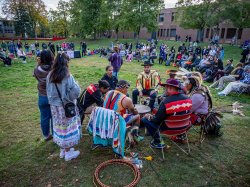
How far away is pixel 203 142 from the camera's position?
4.56m

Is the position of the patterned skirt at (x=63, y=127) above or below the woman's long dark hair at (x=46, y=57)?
below

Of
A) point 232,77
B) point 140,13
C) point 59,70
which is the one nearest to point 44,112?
point 59,70

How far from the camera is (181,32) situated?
45.4 meters

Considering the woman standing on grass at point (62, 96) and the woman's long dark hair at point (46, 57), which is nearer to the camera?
the woman standing on grass at point (62, 96)

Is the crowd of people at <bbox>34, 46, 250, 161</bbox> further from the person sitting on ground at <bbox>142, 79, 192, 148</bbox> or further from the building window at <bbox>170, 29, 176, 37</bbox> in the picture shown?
the building window at <bbox>170, 29, 176, 37</bbox>

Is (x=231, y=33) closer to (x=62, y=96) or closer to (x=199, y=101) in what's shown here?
(x=199, y=101)

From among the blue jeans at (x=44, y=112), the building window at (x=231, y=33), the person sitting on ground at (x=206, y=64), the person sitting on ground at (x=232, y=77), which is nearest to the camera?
the blue jeans at (x=44, y=112)

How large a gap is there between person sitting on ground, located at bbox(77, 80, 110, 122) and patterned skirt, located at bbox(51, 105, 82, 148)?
90 centimetres

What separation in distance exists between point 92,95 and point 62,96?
1.14 metres

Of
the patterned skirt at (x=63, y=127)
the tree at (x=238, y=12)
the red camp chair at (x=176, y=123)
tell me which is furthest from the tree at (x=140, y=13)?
the patterned skirt at (x=63, y=127)

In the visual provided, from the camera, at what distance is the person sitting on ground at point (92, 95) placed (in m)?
4.41

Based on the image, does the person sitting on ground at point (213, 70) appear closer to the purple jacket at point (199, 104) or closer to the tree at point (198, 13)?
the purple jacket at point (199, 104)

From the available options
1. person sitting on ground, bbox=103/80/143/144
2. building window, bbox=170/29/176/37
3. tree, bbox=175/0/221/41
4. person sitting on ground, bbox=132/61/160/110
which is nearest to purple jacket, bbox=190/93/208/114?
person sitting on ground, bbox=103/80/143/144

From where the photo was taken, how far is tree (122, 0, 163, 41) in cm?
3408
